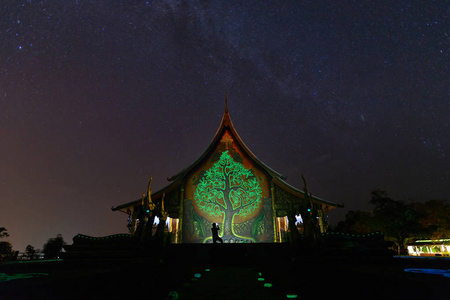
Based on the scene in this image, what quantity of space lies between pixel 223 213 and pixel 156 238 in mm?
7694

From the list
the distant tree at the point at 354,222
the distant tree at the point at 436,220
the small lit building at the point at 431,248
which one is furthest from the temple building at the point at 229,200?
the distant tree at the point at 354,222

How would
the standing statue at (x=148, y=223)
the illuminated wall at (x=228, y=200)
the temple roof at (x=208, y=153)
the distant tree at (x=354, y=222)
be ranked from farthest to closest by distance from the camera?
the distant tree at (x=354, y=222) < the temple roof at (x=208, y=153) < the illuminated wall at (x=228, y=200) < the standing statue at (x=148, y=223)

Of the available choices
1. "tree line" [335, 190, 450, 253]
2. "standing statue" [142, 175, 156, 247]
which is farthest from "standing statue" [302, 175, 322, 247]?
"tree line" [335, 190, 450, 253]

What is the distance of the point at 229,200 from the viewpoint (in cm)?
1655

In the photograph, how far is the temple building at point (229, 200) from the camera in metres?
15.6

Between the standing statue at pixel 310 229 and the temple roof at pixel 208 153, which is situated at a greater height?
the temple roof at pixel 208 153

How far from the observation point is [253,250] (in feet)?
29.5

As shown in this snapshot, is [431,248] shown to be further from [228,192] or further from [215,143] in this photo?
[215,143]

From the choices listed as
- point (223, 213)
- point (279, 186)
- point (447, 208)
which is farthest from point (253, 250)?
point (447, 208)

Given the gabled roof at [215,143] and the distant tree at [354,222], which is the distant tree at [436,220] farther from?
the gabled roof at [215,143]

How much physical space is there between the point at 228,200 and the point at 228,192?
0.58 meters

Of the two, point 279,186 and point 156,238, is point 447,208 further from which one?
point 156,238

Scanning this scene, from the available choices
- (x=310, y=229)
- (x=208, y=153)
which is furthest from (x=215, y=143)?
(x=310, y=229)

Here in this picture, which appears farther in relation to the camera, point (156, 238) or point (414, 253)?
point (414, 253)
